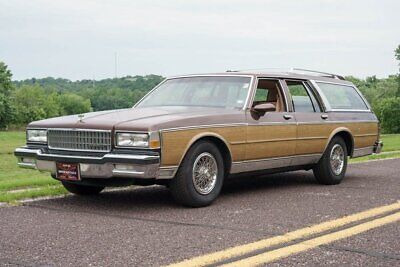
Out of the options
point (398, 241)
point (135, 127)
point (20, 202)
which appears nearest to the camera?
point (398, 241)

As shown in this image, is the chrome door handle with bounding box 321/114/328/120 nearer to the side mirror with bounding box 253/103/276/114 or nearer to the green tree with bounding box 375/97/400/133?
the side mirror with bounding box 253/103/276/114

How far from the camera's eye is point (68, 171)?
21.6 feet

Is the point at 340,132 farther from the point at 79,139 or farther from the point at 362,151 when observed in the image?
the point at 79,139

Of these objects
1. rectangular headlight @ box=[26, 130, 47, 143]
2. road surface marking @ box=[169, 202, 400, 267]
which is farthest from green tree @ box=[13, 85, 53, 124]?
road surface marking @ box=[169, 202, 400, 267]

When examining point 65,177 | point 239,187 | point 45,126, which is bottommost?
point 239,187

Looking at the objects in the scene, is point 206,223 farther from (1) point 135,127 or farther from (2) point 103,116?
(2) point 103,116

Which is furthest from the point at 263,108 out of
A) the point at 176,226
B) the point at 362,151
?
the point at 362,151

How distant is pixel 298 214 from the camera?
629 centimetres

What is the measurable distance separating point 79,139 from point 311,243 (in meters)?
2.85

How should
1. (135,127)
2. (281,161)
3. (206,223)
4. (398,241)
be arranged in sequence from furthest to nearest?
(281,161), (135,127), (206,223), (398,241)

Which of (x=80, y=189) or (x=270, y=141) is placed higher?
(x=270, y=141)

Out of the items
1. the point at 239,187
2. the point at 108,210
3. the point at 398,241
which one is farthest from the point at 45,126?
the point at 398,241

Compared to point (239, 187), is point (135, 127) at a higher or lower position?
higher

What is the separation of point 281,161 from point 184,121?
2.00 m
